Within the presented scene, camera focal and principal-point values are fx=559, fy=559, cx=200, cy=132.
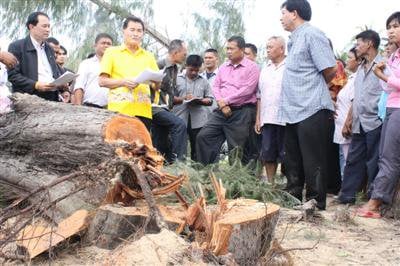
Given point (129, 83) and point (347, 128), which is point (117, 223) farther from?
point (347, 128)

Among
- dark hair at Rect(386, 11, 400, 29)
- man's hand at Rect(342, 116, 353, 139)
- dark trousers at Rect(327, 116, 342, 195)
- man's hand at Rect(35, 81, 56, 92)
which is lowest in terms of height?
dark trousers at Rect(327, 116, 342, 195)

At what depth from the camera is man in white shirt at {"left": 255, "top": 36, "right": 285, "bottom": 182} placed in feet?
18.5

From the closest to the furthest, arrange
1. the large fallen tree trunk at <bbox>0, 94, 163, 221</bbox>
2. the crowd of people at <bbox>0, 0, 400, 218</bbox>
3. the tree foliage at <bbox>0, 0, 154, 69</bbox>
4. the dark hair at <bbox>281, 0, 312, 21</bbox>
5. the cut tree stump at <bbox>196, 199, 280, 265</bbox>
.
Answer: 1. the cut tree stump at <bbox>196, 199, 280, 265</bbox>
2. the large fallen tree trunk at <bbox>0, 94, 163, 221</bbox>
3. the crowd of people at <bbox>0, 0, 400, 218</bbox>
4. the dark hair at <bbox>281, 0, 312, 21</bbox>
5. the tree foliage at <bbox>0, 0, 154, 69</bbox>

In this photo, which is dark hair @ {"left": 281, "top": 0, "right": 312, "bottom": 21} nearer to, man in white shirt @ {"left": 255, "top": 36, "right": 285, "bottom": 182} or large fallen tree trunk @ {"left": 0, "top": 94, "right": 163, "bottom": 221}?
man in white shirt @ {"left": 255, "top": 36, "right": 285, "bottom": 182}

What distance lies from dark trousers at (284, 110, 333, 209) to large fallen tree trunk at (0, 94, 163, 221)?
1.43m

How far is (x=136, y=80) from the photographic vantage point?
4.97 m

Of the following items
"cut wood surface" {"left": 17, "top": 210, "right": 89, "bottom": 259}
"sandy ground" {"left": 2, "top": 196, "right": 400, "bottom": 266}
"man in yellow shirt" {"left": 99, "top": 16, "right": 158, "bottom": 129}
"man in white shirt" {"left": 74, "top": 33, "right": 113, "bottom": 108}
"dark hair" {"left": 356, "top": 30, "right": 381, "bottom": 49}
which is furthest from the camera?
"man in white shirt" {"left": 74, "top": 33, "right": 113, "bottom": 108}

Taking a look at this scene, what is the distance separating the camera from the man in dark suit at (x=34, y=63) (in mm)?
5375

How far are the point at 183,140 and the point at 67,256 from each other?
288 cm

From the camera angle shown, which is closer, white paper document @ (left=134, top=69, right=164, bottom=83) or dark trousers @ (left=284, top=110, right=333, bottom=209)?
dark trousers @ (left=284, top=110, right=333, bottom=209)

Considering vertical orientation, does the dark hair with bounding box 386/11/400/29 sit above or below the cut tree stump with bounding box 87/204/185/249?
above

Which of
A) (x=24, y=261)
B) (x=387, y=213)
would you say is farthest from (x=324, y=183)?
(x=24, y=261)

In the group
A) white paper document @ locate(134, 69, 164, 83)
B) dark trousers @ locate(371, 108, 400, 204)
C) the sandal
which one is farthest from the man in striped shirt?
white paper document @ locate(134, 69, 164, 83)

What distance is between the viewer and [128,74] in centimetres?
517
